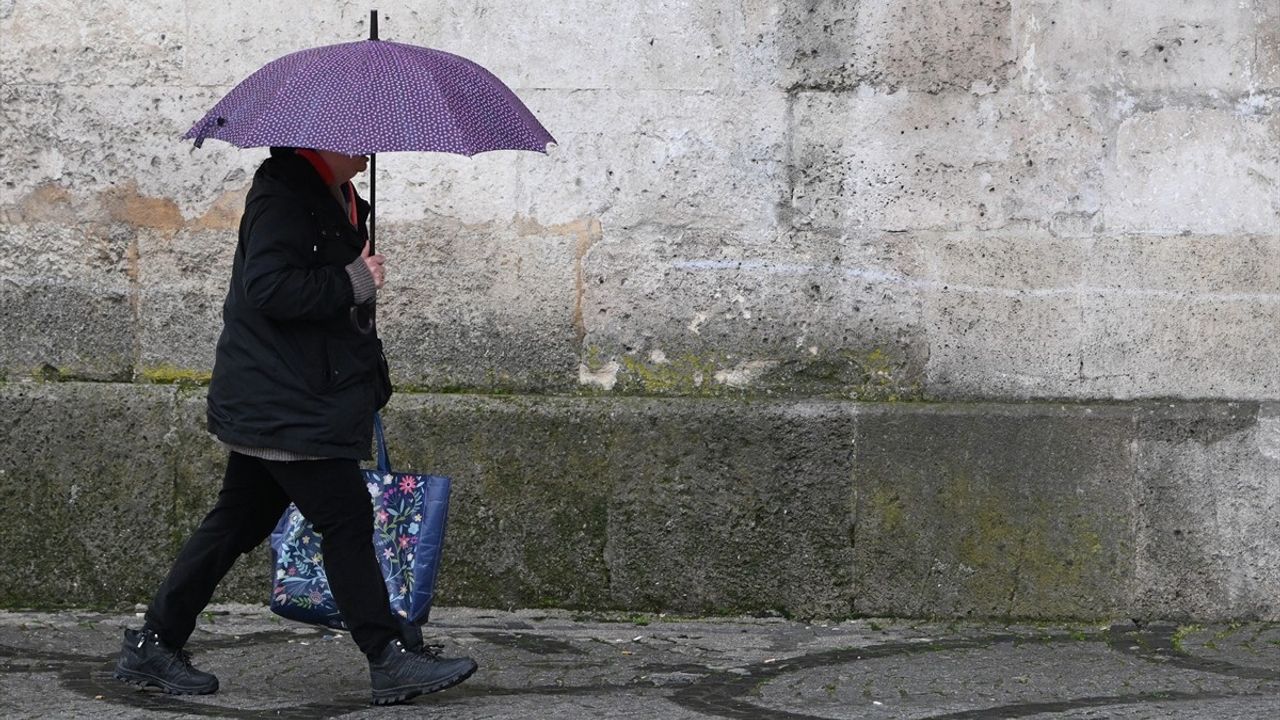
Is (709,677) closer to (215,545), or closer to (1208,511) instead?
(215,545)

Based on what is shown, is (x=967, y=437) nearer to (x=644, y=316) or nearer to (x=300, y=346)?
(x=644, y=316)

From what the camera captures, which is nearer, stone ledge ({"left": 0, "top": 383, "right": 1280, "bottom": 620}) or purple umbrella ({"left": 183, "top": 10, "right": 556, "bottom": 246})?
purple umbrella ({"left": 183, "top": 10, "right": 556, "bottom": 246})

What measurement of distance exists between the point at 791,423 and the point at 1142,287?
1286 millimetres

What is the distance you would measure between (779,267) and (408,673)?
2.19 metres

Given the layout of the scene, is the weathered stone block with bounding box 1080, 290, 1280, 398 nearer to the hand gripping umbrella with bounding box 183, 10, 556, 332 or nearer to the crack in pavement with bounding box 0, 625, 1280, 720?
the crack in pavement with bounding box 0, 625, 1280, 720

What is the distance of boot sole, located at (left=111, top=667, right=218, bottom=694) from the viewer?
4.48 m

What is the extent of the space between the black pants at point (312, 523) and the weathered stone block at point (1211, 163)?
299 centimetres

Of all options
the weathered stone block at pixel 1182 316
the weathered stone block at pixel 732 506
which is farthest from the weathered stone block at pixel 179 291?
the weathered stone block at pixel 1182 316

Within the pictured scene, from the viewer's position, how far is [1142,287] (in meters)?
5.80

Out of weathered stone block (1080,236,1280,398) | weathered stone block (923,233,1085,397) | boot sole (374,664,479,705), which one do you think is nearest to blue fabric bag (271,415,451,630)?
boot sole (374,664,479,705)

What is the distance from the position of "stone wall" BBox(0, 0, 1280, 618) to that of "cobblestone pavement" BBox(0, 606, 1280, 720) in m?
0.20

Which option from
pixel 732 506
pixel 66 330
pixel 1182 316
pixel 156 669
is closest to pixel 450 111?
pixel 156 669

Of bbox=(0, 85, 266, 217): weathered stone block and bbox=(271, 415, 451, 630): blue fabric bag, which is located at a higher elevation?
bbox=(0, 85, 266, 217): weathered stone block

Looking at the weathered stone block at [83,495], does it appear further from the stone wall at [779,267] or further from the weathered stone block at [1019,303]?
the weathered stone block at [1019,303]
